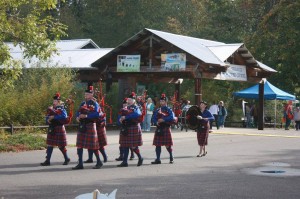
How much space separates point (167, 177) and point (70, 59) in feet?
67.9

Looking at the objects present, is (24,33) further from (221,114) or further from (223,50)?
(221,114)

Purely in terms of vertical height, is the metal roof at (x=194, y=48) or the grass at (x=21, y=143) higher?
the metal roof at (x=194, y=48)

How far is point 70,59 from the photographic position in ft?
105

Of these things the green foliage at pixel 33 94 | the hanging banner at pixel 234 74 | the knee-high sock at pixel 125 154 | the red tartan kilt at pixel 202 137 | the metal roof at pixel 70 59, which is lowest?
the knee-high sock at pixel 125 154

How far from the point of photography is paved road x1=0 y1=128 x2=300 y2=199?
10102 mm

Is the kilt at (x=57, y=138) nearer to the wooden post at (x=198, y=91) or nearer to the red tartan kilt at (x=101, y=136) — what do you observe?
the red tartan kilt at (x=101, y=136)

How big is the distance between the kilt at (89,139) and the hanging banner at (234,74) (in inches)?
605

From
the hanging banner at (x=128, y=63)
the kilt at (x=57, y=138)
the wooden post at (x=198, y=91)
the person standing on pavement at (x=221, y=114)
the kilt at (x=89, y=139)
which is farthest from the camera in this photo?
the person standing on pavement at (x=221, y=114)

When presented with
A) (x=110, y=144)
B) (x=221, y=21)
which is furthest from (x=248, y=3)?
(x=110, y=144)

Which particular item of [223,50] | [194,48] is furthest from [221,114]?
[194,48]

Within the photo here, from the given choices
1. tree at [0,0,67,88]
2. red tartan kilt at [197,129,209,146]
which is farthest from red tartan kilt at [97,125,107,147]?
tree at [0,0,67,88]

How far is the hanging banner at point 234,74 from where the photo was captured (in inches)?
1130

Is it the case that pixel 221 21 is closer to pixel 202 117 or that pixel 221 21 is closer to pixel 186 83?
pixel 186 83

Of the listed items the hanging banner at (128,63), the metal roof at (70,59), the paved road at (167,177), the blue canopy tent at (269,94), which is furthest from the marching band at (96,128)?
the blue canopy tent at (269,94)
